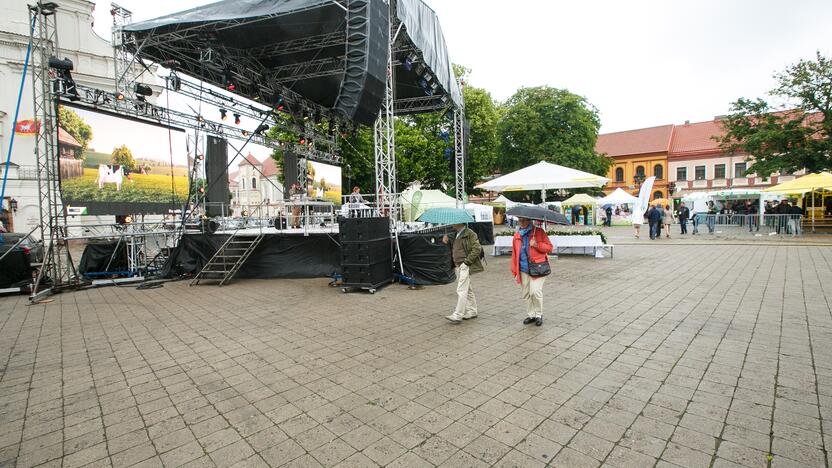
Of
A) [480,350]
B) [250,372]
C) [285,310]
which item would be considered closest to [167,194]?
[285,310]

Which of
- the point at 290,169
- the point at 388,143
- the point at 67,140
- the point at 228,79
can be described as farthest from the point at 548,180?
the point at 67,140

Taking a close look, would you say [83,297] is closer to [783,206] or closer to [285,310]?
[285,310]

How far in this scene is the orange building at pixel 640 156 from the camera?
50875 millimetres

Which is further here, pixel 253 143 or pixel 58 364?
pixel 253 143

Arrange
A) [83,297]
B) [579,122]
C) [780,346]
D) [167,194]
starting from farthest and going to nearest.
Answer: [579,122] → [167,194] → [83,297] → [780,346]

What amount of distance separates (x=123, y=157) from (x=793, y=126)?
33055mm

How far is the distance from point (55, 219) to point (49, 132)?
2013 mm

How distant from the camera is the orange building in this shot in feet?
167

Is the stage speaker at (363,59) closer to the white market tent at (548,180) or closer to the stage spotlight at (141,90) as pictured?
the stage spotlight at (141,90)

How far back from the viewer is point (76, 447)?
285 cm

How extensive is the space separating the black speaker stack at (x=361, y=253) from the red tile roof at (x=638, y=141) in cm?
4983

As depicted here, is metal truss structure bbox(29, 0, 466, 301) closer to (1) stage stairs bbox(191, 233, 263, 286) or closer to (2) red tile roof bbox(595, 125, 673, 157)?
(1) stage stairs bbox(191, 233, 263, 286)

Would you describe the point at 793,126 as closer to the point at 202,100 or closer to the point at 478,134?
the point at 478,134

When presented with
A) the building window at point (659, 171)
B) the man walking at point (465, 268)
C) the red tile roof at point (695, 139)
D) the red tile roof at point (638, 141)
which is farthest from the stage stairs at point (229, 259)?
the red tile roof at point (695, 139)
